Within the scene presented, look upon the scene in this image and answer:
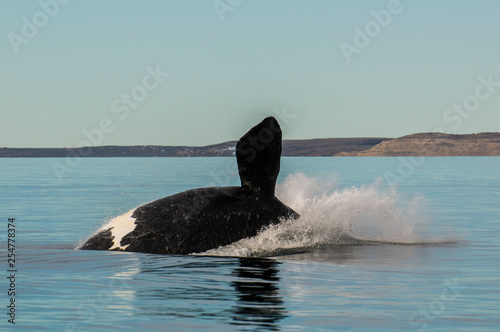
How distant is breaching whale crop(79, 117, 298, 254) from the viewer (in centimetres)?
1545

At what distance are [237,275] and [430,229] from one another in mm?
12339

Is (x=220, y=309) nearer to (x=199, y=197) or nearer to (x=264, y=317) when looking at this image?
(x=264, y=317)

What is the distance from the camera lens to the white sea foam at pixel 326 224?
16.0m

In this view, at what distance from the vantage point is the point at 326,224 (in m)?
19.0

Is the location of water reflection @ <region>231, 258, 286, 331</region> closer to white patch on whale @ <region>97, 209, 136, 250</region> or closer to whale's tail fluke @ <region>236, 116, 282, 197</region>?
whale's tail fluke @ <region>236, 116, 282, 197</region>

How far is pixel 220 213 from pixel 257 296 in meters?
3.94

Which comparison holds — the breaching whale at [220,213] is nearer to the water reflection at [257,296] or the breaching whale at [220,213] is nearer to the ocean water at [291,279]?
the ocean water at [291,279]

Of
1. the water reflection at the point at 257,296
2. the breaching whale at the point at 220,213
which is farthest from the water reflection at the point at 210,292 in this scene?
the breaching whale at the point at 220,213

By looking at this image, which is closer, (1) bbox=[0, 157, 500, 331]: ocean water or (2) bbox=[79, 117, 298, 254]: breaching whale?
(1) bbox=[0, 157, 500, 331]: ocean water

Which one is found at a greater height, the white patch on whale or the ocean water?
the white patch on whale

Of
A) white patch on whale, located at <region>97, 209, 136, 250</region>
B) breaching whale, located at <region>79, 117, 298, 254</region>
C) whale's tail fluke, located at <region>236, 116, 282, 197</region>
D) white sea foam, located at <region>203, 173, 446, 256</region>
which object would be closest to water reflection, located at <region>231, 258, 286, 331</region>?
white sea foam, located at <region>203, 173, 446, 256</region>

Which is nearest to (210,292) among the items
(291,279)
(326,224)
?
(291,279)

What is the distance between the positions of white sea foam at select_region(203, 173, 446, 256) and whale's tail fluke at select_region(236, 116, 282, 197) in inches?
39.4

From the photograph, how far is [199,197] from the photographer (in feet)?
52.3
